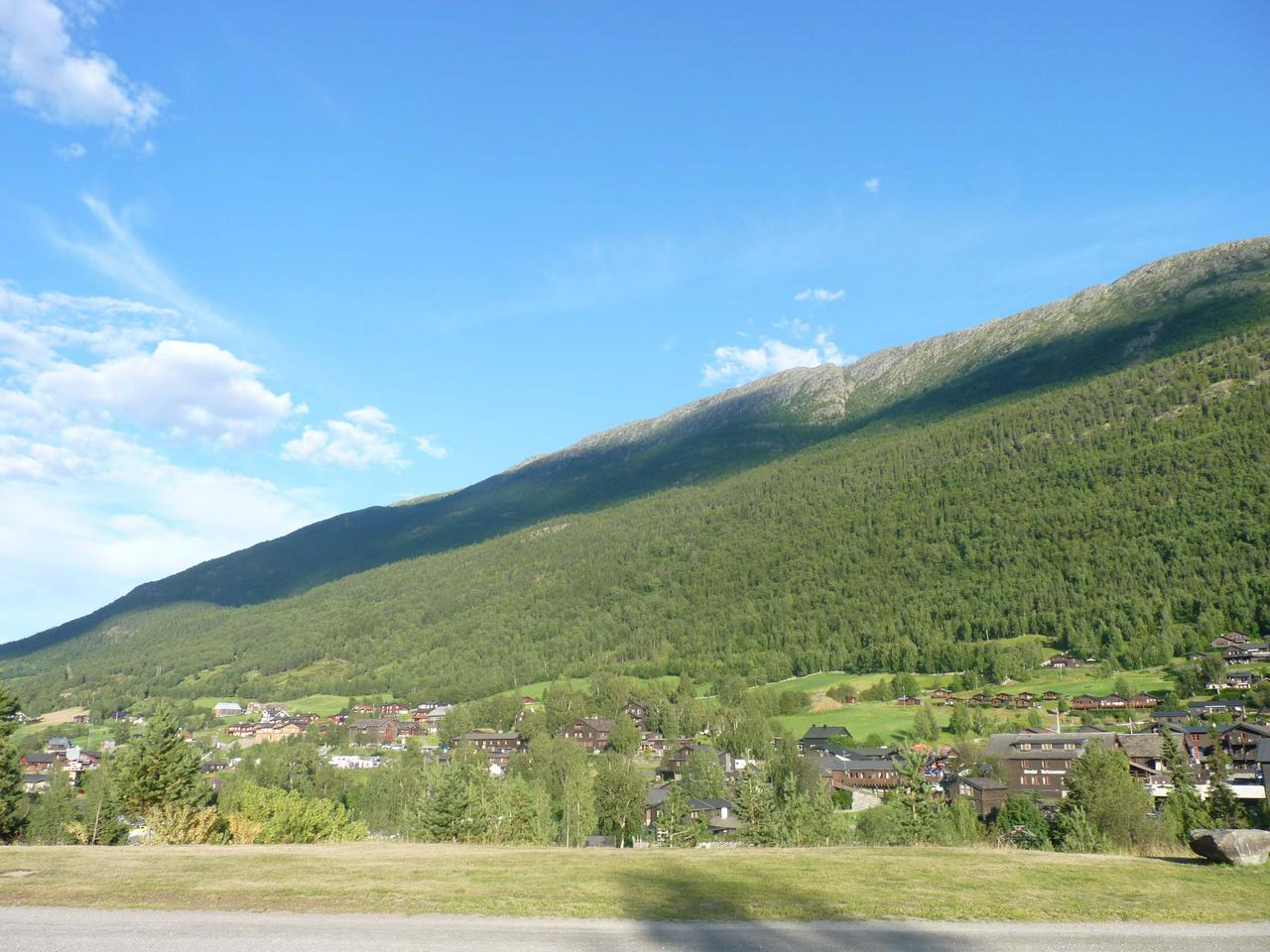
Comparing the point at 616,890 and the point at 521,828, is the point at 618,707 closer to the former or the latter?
the point at 521,828

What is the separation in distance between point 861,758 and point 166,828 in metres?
73.3

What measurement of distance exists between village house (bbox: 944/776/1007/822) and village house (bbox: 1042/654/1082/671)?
64.2 meters

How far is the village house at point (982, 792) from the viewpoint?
225ft

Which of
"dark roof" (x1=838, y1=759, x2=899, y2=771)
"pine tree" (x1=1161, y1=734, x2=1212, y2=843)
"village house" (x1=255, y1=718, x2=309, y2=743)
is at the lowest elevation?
"dark roof" (x1=838, y1=759, x2=899, y2=771)

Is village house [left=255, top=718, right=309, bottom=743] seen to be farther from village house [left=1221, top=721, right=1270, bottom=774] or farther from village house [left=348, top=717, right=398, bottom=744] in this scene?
village house [left=1221, top=721, right=1270, bottom=774]

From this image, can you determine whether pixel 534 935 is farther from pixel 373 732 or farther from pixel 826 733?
pixel 373 732

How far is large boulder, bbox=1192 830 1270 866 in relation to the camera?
56.4 ft

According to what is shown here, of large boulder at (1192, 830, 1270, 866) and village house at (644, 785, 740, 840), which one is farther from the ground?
large boulder at (1192, 830, 1270, 866)

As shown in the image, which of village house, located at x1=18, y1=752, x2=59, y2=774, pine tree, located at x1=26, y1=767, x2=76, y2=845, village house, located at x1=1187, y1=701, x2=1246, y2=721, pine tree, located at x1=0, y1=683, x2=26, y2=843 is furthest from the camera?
village house, located at x1=18, y1=752, x2=59, y2=774

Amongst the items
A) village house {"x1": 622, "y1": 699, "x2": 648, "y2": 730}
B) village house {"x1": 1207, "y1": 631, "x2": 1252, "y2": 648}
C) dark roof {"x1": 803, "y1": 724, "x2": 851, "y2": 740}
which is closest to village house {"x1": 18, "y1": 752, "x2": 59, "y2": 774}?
village house {"x1": 622, "y1": 699, "x2": 648, "y2": 730}

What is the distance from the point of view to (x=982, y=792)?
70.5 metres

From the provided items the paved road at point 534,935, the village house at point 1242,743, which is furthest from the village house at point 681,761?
the paved road at point 534,935

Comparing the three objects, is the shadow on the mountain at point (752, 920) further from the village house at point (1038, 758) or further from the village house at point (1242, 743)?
the village house at point (1242, 743)

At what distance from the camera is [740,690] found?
428ft
